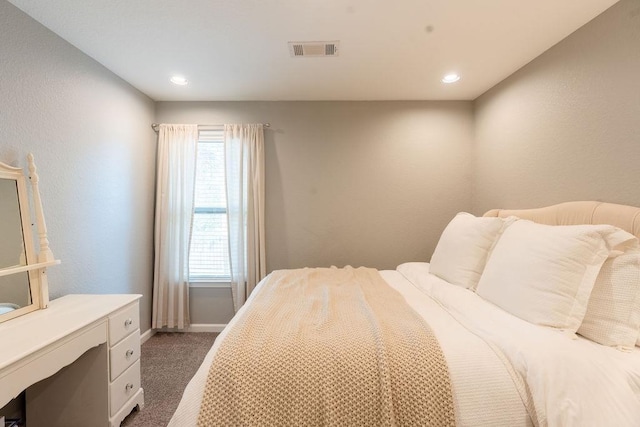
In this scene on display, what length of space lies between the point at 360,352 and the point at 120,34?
2.39 meters

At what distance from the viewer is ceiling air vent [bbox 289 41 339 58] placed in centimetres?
198

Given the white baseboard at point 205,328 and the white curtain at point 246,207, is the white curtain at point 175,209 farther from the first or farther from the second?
the white curtain at point 246,207

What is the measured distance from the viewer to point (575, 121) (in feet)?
6.04

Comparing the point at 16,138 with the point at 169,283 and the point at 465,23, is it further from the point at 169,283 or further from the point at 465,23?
the point at 465,23

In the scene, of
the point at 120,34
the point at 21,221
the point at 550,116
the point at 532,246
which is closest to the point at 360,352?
the point at 532,246

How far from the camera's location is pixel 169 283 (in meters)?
2.99

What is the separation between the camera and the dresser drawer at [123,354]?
5.52 ft

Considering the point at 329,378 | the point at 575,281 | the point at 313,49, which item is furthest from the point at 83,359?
the point at 575,281

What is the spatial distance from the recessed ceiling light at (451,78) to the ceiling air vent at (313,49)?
1.07 meters

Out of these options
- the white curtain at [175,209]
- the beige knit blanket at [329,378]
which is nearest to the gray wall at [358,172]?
the white curtain at [175,209]

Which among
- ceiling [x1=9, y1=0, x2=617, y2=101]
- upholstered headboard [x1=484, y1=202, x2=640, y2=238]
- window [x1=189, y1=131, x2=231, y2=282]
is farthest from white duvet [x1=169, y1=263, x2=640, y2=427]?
window [x1=189, y1=131, x2=231, y2=282]

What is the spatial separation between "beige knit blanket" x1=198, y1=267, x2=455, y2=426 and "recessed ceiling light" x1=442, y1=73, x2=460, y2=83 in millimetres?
2185

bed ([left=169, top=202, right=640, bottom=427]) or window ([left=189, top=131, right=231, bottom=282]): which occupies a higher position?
window ([left=189, top=131, right=231, bottom=282])

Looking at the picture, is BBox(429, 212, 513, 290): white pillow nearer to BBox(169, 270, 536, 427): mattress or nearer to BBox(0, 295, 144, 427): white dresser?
BBox(169, 270, 536, 427): mattress
